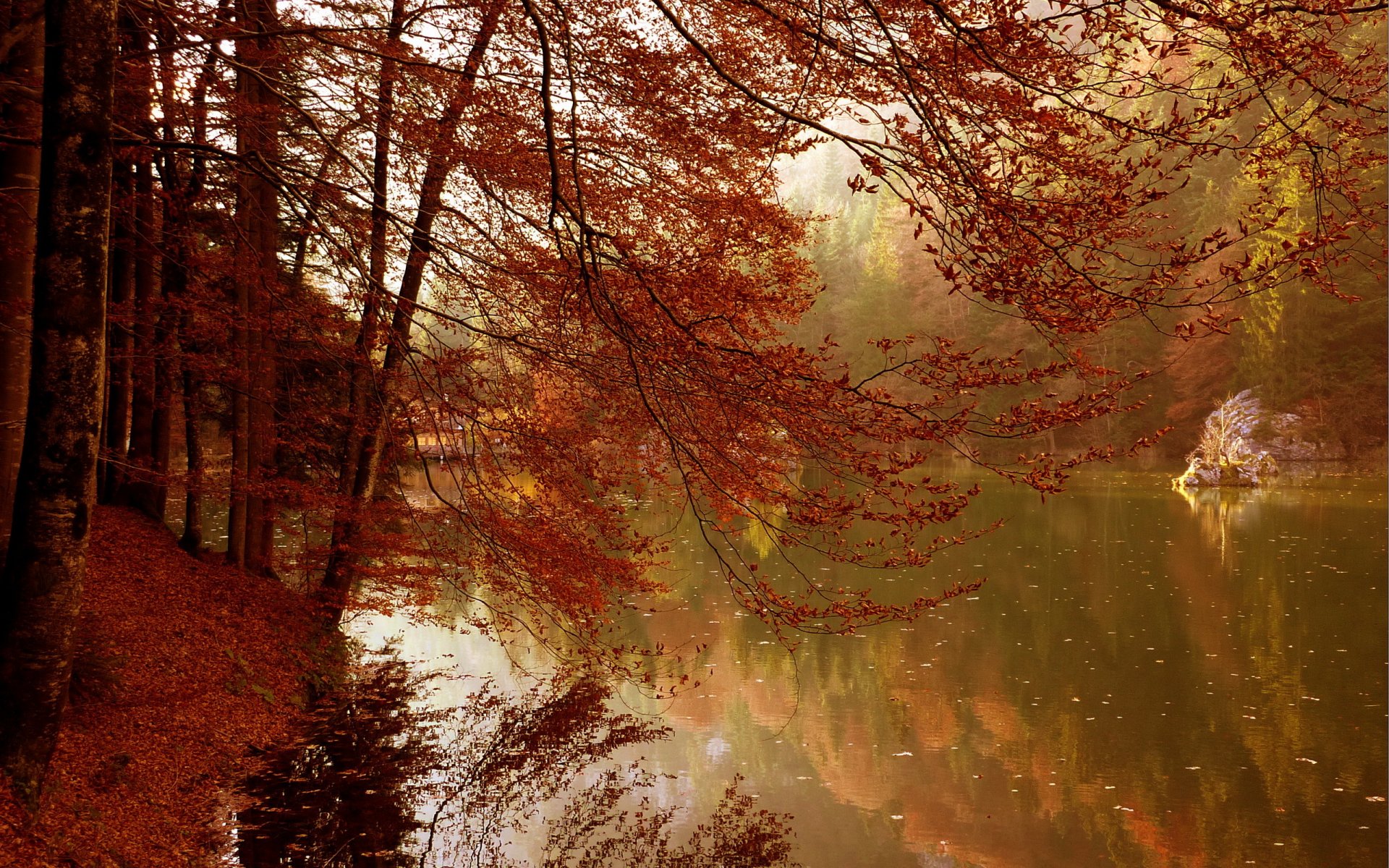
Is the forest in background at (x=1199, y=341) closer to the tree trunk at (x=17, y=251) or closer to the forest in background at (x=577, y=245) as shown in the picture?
the forest in background at (x=577, y=245)

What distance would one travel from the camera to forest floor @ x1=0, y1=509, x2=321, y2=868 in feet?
14.9

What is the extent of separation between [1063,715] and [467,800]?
565cm

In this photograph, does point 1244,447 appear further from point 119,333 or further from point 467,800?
point 119,333

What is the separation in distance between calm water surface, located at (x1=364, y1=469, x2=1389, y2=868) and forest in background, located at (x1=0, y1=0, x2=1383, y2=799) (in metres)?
1.73

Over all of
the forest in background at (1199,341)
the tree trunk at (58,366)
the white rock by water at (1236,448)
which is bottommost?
the tree trunk at (58,366)

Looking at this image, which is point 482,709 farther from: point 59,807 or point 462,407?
point 59,807

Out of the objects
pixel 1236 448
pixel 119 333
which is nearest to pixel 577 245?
pixel 119 333

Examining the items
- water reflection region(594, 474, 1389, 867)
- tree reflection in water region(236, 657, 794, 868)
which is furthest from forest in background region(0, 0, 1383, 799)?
water reflection region(594, 474, 1389, 867)

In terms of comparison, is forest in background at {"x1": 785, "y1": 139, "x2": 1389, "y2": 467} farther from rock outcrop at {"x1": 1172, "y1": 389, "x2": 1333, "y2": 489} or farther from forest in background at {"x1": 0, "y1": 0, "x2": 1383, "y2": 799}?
forest in background at {"x1": 0, "y1": 0, "x2": 1383, "y2": 799}

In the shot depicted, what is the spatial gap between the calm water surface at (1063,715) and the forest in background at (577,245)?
173cm

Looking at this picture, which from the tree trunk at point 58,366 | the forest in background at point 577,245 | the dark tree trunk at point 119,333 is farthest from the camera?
the dark tree trunk at point 119,333

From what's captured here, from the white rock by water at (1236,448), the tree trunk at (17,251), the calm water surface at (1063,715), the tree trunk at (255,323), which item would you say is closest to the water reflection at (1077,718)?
the calm water surface at (1063,715)

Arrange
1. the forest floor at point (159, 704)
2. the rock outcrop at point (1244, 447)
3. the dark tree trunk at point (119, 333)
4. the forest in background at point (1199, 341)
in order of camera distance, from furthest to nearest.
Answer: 1. the forest in background at point (1199, 341)
2. the rock outcrop at point (1244, 447)
3. the dark tree trunk at point (119, 333)
4. the forest floor at point (159, 704)

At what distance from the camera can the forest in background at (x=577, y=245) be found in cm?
352
